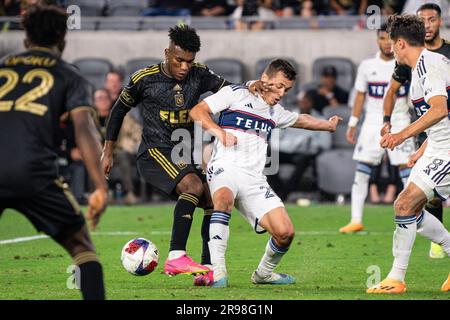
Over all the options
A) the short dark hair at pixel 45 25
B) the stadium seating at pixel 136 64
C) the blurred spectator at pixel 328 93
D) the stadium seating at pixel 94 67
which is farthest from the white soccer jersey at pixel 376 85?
the short dark hair at pixel 45 25

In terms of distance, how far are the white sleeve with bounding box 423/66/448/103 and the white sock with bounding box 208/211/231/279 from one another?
82.0 inches

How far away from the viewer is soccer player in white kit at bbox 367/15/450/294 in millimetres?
8922

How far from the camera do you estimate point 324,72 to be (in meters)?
19.7

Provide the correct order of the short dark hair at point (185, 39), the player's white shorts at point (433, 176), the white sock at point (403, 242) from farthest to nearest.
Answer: the short dark hair at point (185, 39) < the player's white shorts at point (433, 176) < the white sock at point (403, 242)

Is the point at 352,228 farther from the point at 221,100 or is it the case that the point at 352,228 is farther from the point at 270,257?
the point at 221,100

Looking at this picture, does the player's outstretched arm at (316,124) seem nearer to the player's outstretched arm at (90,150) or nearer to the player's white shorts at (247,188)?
the player's white shorts at (247,188)

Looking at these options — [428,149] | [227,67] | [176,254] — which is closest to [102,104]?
[227,67]

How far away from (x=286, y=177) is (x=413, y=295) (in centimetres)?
1038

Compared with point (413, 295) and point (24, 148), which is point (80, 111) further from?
point (413, 295)

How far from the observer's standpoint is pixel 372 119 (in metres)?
15.0

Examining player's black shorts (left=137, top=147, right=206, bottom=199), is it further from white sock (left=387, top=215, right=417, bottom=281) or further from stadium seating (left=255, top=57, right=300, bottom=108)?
stadium seating (left=255, top=57, right=300, bottom=108)

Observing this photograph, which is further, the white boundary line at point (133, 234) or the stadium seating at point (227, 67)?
the stadium seating at point (227, 67)

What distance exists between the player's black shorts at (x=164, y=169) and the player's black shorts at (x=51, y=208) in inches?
122

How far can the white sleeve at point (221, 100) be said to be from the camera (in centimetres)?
960
